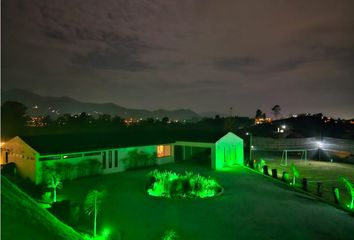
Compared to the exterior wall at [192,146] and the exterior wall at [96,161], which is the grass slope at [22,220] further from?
the exterior wall at [192,146]

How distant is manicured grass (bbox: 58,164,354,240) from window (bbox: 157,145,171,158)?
836 centimetres

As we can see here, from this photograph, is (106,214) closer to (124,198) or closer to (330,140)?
(124,198)

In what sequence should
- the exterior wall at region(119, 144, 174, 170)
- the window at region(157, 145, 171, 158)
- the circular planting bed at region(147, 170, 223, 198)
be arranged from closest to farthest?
the circular planting bed at region(147, 170, 223, 198) < the exterior wall at region(119, 144, 174, 170) < the window at region(157, 145, 171, 158)

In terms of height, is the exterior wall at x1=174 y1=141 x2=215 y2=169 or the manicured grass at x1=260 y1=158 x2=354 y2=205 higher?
the exterior wall at x1=174 y1=141 x2=215 y2=169

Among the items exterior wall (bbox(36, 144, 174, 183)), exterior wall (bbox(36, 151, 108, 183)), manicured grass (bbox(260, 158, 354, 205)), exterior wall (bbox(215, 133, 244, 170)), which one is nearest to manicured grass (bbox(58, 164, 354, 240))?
exterior wall (bbox(36, 151, 108, 183))

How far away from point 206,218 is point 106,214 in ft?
13.5

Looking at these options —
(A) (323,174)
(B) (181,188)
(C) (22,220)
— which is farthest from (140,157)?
(C) (22,220)

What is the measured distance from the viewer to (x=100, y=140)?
24.1m

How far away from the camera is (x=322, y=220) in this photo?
500 inches

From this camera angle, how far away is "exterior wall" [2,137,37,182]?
726 inches

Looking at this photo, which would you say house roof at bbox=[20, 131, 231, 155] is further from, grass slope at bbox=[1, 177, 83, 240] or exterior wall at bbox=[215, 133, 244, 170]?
grass slope at bbox=[1, 177, 83, 240]

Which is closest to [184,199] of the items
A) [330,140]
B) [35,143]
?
[35,143]

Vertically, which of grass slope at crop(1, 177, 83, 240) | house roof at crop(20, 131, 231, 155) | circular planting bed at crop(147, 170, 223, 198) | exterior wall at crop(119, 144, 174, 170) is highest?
house roof at crop(20, 131, 231, 155)

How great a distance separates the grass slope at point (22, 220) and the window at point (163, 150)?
21.0m
